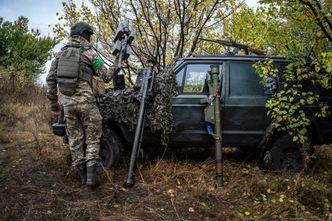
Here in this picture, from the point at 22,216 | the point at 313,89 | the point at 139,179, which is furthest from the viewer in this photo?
the point at 313,89

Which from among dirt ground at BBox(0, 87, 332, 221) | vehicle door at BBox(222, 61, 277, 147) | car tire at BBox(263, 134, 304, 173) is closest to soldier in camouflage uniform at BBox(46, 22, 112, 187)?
dirt ground at BBox(0, 87, 332, 221)

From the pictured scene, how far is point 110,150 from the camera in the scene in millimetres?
4957

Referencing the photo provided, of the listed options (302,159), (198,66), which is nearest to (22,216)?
(198,66)

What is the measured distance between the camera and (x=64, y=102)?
14.5 feet

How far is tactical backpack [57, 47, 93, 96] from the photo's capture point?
14.2 feet

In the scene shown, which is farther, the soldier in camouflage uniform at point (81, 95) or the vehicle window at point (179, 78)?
the vehicle window at point (179, 78)

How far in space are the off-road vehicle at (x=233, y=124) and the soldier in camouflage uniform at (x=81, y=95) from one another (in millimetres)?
495

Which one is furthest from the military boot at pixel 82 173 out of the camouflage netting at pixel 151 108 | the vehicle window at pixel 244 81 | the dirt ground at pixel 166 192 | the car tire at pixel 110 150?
the vehicle window at pixel 244 81

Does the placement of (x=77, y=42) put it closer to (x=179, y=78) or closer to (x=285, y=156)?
A: (x=179, y=78)

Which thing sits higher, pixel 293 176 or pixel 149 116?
pixel 149 116

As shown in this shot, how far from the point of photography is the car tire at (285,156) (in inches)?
194

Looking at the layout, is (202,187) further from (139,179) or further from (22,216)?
(22,216)

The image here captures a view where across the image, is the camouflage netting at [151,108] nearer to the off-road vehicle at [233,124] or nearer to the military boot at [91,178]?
the off-road vehicle at [233,124]

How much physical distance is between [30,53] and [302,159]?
1455cm
